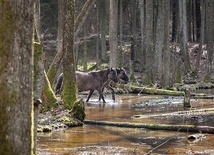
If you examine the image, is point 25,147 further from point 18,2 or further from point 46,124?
point 46,124

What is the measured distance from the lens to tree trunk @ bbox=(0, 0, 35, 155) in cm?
441

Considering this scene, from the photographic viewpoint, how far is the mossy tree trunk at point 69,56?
13602 millimetres

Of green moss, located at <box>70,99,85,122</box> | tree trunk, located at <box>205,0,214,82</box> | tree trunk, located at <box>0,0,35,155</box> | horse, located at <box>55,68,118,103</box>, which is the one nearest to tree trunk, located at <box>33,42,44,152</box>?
tree trunk, located at <box>0,0,35,155</box>

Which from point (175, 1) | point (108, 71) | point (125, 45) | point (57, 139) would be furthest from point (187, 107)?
point (175, 1)

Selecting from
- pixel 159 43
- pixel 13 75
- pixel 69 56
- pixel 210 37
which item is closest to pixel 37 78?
pixel 13 75

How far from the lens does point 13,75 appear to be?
14.5 feet

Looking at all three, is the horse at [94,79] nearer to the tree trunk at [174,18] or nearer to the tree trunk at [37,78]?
the tree trunk at [37,78]

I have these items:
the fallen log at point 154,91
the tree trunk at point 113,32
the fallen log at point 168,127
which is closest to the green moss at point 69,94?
the fallen log at point 168,127

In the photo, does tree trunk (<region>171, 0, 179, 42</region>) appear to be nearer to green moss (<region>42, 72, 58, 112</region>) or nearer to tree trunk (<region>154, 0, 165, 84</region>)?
tree trunk (<region>154, 0, 165, 84</region>)

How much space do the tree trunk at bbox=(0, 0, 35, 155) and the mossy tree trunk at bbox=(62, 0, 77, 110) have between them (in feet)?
29.7

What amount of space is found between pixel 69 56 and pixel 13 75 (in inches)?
364

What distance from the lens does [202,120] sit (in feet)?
44.0

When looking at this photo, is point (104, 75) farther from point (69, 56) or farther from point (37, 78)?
point (37, 78)

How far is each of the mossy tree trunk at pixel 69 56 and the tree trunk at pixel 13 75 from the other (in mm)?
9064
